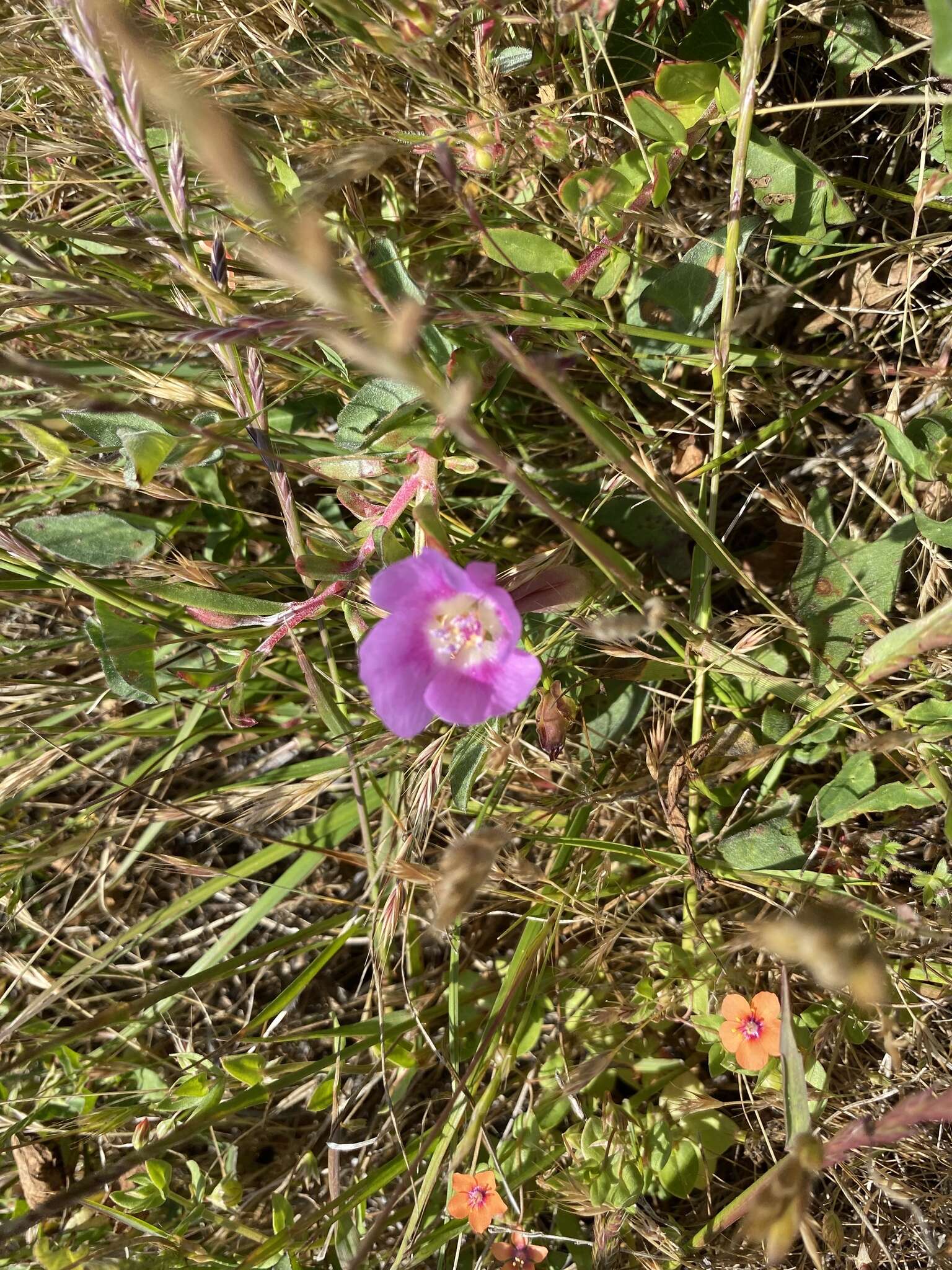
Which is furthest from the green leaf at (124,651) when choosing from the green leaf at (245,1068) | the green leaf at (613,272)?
the green leaf at (613,272)

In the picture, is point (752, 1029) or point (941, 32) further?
point (752, 1029)

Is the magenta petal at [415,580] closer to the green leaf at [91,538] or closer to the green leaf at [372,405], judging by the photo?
the green leaf at [372,405]

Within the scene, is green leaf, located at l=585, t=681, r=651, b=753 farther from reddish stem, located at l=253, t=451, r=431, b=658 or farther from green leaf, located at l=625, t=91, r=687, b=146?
green leaf, located at l=625, t=91, r=687, b=146

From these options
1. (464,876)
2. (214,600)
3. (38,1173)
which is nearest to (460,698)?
(464,876)

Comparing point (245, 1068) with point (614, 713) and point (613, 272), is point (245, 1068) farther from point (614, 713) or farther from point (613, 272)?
point (613, 272)

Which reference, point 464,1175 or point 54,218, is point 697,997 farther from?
point 54,218
